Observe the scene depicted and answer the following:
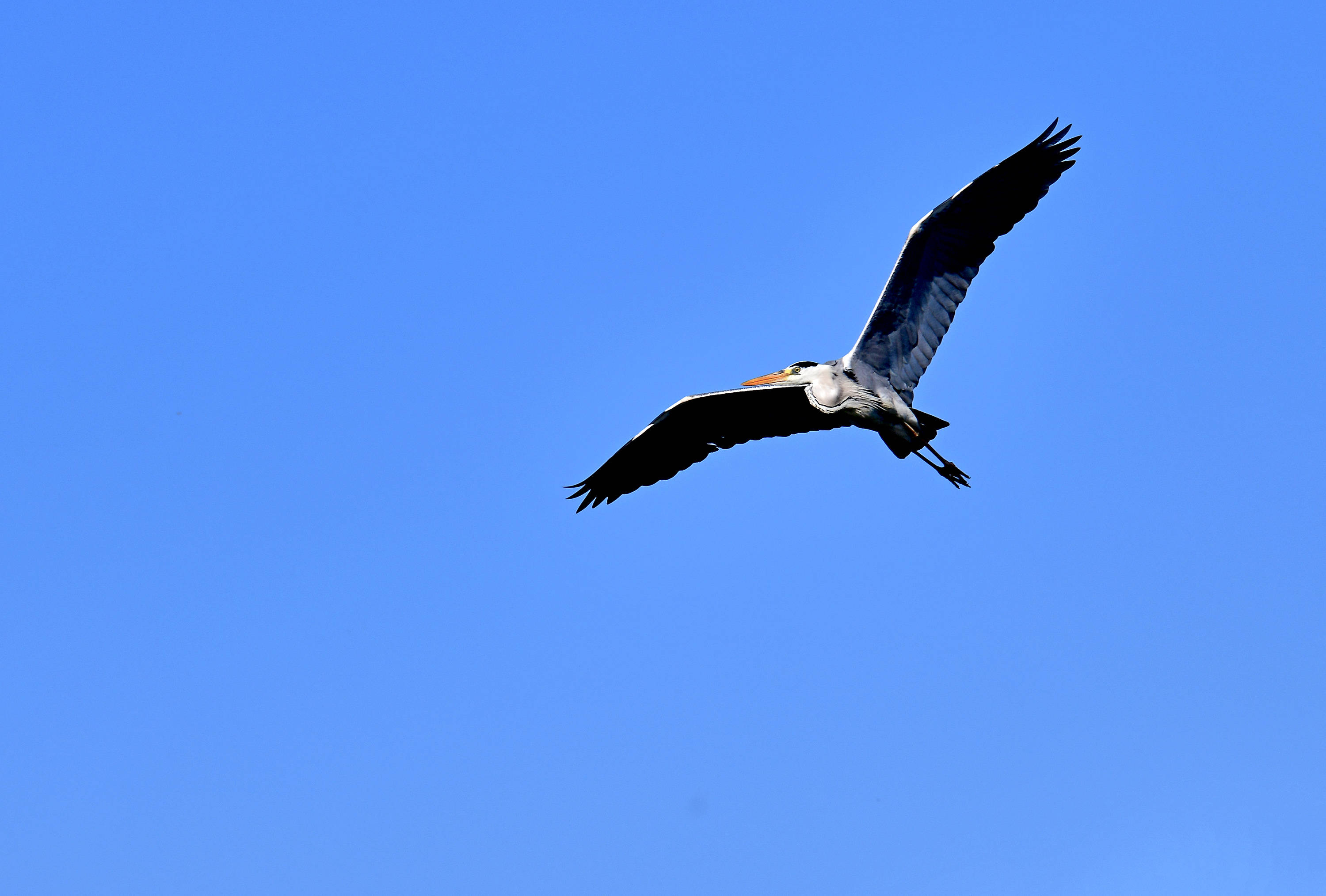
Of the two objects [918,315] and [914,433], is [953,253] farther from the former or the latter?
[914,433]

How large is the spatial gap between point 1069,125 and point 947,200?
1629 millimetres

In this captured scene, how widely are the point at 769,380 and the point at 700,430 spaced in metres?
1.29

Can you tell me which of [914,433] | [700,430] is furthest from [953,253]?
[700,430]

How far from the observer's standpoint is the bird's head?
54.4 ft

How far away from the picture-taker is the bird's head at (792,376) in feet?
54.4

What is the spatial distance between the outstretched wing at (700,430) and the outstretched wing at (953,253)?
1004mm

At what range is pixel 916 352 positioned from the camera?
1658cm

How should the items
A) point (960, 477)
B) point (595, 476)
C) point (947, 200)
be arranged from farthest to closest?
point (595, 476), point (960, 477), point (947, 200)

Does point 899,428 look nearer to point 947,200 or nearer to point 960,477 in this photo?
point 960,477

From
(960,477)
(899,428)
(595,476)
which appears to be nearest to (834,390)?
(899,428)

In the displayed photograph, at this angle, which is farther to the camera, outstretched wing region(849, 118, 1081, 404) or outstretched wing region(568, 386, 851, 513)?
outstretched wing region(568, 386, 851, 513)

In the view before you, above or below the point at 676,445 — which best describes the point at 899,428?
below

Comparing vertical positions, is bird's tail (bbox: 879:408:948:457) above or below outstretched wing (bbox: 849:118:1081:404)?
below

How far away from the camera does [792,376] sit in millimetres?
16828
